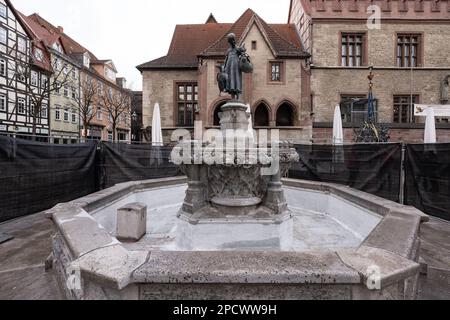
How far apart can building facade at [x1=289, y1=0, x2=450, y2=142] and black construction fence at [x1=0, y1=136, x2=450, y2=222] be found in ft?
47.0

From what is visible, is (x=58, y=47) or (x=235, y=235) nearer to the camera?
(x=235, y=235)

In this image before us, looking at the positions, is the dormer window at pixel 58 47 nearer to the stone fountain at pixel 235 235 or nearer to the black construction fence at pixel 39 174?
the black construction fence at pixel 39 174

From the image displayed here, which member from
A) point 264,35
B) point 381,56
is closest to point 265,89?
point 264,35

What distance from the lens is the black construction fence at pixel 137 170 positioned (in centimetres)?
571

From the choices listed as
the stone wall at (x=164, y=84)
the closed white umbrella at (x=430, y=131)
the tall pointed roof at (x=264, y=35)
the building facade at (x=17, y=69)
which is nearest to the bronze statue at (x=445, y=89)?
the tall pointed roof at (x=264, y=35)

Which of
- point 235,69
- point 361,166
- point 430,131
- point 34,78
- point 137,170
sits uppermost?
point 34,78

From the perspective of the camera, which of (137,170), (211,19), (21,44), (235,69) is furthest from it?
(211,19)

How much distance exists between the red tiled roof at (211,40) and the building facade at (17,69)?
11236 mm

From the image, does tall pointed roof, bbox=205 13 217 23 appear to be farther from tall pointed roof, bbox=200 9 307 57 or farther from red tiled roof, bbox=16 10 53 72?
red tiled roof, bbox=16 10 53 72

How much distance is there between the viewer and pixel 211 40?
23.8 metres

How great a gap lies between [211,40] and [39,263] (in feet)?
78.9

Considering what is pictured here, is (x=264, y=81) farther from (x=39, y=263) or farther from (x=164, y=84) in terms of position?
(x=39, y=263)

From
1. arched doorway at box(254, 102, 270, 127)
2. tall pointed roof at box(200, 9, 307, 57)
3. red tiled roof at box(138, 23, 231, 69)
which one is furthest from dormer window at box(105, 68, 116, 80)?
arched doorway at box(254, 102, 270, 127)
